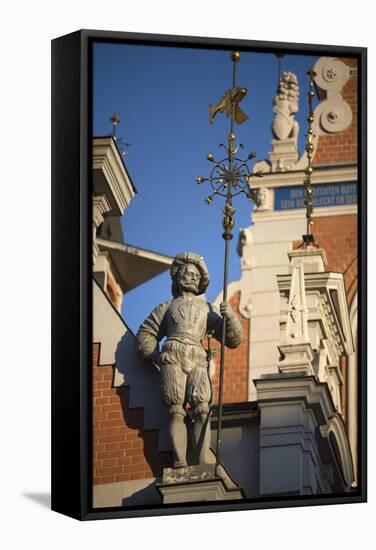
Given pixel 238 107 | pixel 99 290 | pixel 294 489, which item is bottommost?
pixel 294 489

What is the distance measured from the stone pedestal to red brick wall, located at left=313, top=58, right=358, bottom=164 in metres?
2.55

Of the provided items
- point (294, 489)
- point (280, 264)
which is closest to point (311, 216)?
point (280, 264)

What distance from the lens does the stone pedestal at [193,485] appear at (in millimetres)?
20812

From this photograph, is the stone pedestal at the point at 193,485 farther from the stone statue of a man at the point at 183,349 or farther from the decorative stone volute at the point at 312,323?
the decorative stone volute at the point at 312,323

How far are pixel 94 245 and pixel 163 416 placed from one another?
132 cm

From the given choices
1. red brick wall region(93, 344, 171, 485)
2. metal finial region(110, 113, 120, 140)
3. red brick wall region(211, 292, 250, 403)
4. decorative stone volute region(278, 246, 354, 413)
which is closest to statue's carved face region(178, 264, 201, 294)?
red brick wall region(211, 292, 250, 403)

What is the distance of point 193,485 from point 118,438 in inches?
24.7

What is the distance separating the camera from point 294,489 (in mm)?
21422

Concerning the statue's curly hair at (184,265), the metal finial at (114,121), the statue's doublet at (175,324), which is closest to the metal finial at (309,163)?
the statue's curly hair at (184,265)

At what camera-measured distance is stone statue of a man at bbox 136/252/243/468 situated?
20.9m

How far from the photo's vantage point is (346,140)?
71.8 ft

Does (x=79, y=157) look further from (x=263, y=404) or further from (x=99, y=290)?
(x=263, y=404)

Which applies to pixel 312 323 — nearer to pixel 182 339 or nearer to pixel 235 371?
pixel 235 371

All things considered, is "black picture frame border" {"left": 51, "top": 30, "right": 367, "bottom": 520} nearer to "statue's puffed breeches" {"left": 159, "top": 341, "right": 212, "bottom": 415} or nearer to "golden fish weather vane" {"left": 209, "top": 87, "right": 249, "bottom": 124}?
"golden fish weather vane" {"left": 209, "top": 87, "right": 249, "bottom": 124}
